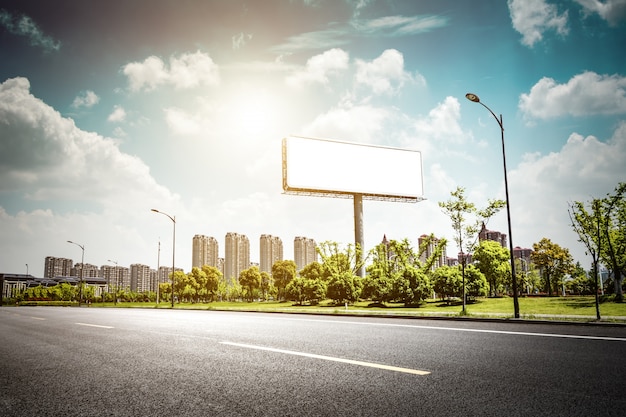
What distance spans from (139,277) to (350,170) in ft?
558

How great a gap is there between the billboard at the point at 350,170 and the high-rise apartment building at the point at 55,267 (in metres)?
180

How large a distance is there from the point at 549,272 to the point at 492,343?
2236 inches

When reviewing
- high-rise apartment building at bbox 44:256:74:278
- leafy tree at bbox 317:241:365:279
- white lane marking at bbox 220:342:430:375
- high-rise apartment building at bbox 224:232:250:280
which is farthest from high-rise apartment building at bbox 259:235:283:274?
white lane marking at bbox 220:342:430:375

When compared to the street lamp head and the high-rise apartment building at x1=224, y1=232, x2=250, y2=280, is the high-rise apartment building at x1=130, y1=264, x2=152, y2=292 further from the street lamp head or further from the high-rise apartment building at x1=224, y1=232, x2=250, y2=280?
the street lamp head

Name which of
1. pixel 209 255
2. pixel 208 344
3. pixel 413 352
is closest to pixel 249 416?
pixel 413 352

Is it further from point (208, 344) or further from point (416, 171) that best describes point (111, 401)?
point (416, 171)

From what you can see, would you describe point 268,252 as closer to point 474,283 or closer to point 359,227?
point 359,227

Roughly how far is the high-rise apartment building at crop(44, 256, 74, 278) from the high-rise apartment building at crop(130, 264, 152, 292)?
2964 cm

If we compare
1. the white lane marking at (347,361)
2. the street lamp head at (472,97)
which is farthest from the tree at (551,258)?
the white lane marking at (347,361)

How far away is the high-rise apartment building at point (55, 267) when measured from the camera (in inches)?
6944

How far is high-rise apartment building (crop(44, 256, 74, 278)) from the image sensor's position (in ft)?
579

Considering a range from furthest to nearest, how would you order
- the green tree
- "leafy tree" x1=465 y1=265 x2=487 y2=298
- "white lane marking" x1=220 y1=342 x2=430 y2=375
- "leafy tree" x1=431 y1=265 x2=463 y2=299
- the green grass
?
the green tree
"leafy tree" x1=465 y1=265 x2=487 y2=298
"leafy tree" x1=431 y1=265 x2=463 y2=299
the green grass
"white lane marking" x1=220 y1=342 x2=430 y2=375

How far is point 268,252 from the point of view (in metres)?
132

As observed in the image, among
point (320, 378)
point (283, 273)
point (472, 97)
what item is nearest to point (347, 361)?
point (320, 378)
